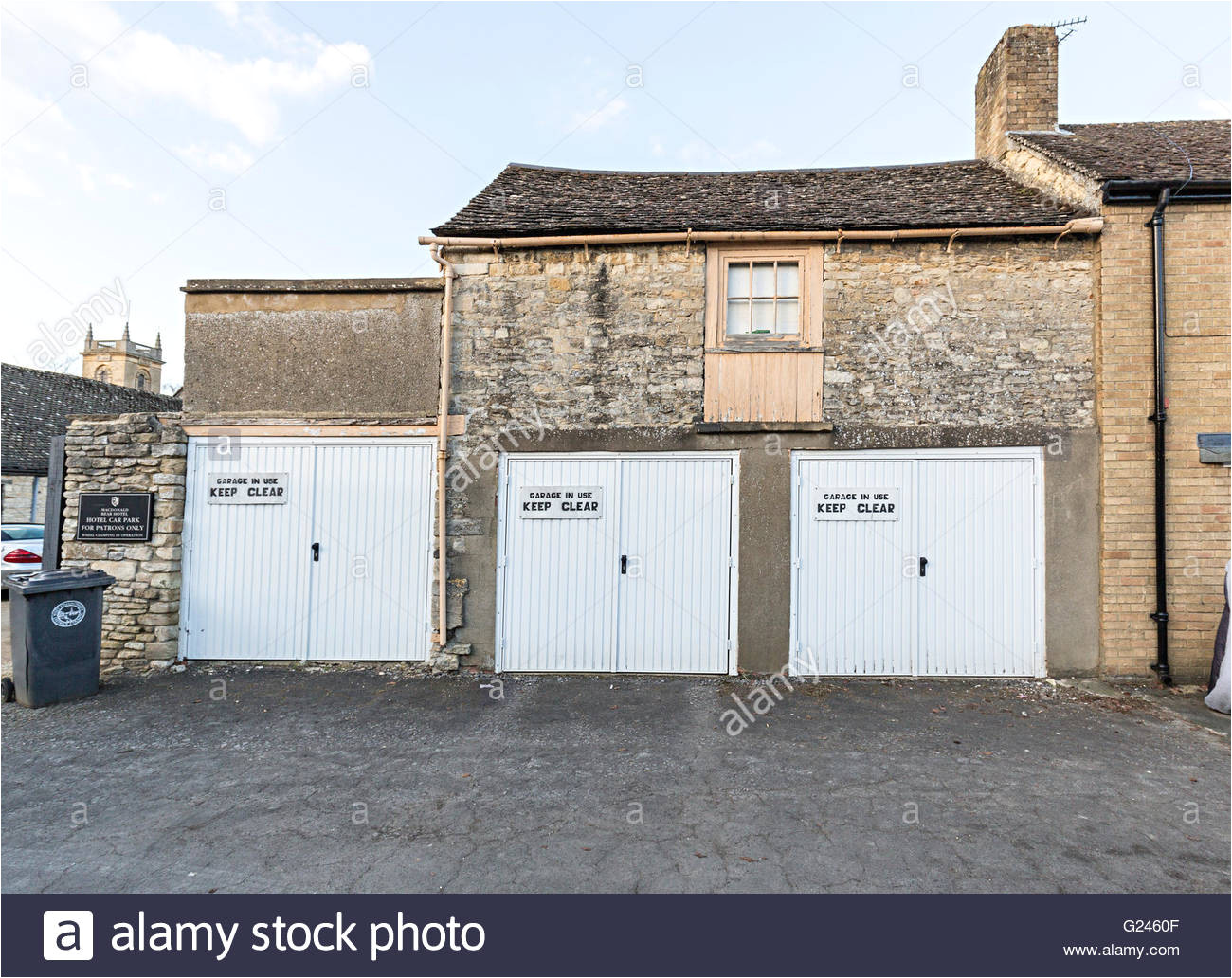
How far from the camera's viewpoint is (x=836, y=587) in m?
7.38

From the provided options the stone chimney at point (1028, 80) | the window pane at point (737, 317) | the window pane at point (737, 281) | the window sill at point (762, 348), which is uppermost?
the stone chimney at point (1028, 80)

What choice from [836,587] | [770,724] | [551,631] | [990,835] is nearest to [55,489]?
[551,631]

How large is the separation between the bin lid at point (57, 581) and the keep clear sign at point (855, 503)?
25.2 feet

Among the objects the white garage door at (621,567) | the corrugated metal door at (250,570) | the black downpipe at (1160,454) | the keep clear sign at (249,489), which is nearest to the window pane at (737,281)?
the white garage door at (621,567)

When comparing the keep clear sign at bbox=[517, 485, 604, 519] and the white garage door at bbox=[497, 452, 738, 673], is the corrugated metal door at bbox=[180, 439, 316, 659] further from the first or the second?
the keep clear sign at bbox=[517, 485, 604, 519]

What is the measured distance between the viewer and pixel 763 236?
7469 millimetres

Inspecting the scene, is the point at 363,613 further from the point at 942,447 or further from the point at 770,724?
the point at 942,447

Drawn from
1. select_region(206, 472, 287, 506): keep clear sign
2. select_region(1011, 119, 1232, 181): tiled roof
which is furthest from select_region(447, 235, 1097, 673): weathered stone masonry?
select_region(206, 472, 287, 506): keep clear sign

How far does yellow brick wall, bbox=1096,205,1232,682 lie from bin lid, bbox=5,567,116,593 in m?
10.7

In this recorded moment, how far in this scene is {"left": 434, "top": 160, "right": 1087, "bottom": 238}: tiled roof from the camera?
7.61 m

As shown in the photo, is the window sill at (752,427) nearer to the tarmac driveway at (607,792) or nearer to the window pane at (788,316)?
the window pane at (788,316)

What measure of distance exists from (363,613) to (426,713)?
198 centimetres

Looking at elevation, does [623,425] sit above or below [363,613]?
above

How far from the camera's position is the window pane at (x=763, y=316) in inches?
302
